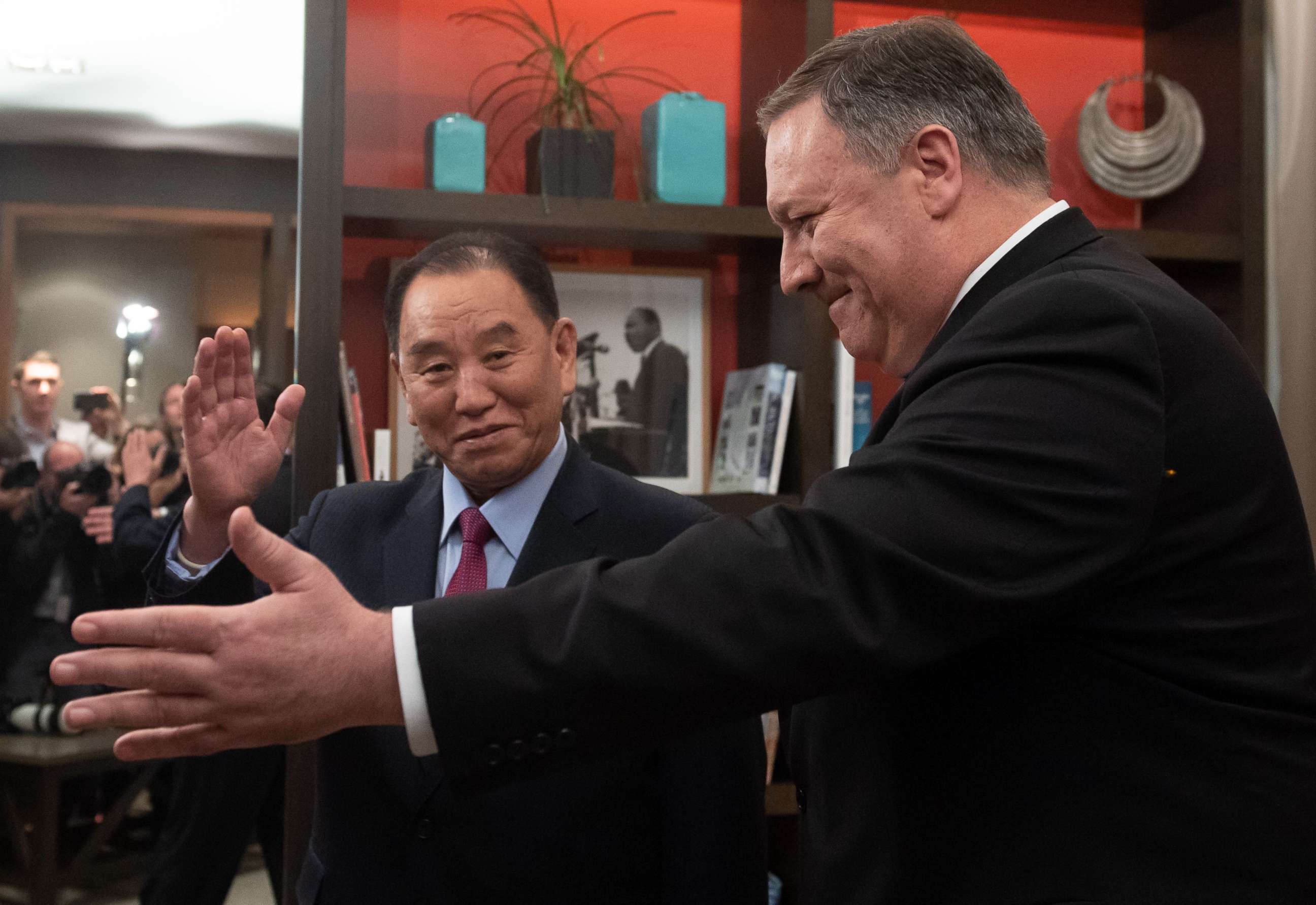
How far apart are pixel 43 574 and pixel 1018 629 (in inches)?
104

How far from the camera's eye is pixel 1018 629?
0.87 metres

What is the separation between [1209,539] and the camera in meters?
0.89

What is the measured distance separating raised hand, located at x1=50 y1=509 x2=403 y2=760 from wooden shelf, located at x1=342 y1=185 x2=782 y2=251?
1.64 metres

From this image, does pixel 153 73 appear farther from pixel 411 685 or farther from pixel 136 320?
pixel 411 685

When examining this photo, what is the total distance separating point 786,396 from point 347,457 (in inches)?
37.4

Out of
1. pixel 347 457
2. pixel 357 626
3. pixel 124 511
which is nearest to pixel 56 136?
pixel 124 511

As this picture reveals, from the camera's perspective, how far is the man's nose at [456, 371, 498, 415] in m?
1.57

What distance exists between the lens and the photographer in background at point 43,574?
9.22ft

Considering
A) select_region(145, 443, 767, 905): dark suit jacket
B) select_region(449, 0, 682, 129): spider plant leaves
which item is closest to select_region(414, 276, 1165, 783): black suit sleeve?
select_region(145, 443, 767, 905): dark suit jacket

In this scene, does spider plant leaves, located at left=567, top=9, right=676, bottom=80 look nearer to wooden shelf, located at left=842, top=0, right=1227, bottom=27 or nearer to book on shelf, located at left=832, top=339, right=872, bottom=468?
wooden shelf, located at left=842, top=0, right=1227, bottom=27

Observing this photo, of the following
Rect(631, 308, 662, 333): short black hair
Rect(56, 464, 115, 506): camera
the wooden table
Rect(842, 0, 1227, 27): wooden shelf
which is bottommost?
the wooden table

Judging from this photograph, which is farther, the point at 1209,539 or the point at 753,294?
the point at 753,294

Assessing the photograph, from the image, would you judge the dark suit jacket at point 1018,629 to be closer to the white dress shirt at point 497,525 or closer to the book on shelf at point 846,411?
the white dress shirt at point 497,525

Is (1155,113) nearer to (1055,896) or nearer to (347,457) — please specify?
(347,457)
